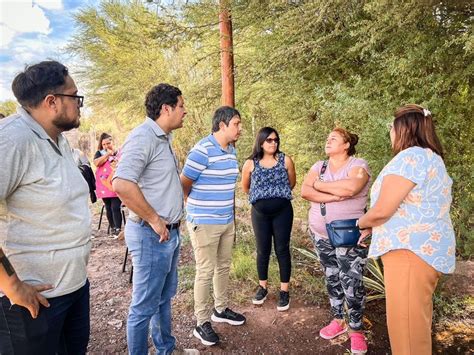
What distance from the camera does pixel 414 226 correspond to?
1.95 m

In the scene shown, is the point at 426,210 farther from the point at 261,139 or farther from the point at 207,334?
the point at 207,334

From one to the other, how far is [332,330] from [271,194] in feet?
4.35

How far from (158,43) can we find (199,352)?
3766 mm

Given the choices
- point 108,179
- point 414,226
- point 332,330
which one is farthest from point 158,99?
point 108,179

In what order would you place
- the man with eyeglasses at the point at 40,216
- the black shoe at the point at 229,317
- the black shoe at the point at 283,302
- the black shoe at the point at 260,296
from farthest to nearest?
the black shoe at the point at 260,296 → the black shoe at the point at 283,302 → the black shoe at the point at 229,317 → the man with eyeglasses at the point at 40,216

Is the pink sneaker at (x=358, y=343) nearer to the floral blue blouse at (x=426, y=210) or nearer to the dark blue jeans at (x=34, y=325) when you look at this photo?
the floral blue blouse at (x=426, y=210)

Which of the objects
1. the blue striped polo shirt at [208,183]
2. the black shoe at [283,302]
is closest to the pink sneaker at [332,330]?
the black shoe at [283,302]

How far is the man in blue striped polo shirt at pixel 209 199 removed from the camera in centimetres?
280

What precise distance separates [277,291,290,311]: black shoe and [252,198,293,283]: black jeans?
14cm

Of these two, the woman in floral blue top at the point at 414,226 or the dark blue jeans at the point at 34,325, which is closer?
the dark blue jeans at the point at 34,325

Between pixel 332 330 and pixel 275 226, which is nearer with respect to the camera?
pixel 332 330

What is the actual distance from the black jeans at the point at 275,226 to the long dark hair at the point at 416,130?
54.6 inches

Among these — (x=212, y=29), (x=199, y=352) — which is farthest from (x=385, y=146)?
(x=212, y=29)

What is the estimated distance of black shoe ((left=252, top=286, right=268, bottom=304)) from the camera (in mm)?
3525
